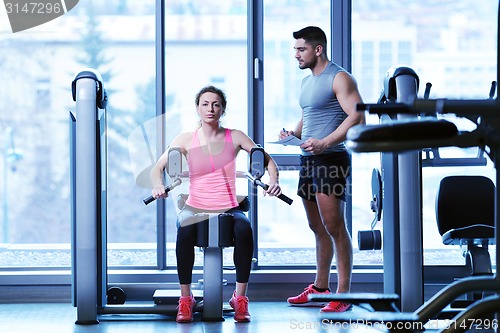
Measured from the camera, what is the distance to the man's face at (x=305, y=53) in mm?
4352

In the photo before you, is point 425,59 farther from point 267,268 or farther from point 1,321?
point 1,321

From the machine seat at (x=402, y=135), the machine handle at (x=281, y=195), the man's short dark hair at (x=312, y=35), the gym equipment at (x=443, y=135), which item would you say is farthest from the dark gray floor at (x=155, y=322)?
the machine seat at (x=402, y=135)

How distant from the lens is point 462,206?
4.36 meters

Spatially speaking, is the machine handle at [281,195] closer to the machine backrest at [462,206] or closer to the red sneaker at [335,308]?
the red sneaker at [335,308]

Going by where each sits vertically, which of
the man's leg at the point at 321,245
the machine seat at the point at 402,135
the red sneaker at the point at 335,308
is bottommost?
the red sneaker at the point at 335,308

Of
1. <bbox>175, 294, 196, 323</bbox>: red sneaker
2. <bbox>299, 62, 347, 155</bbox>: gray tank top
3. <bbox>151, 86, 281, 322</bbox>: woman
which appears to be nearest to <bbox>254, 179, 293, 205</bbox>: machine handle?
<bbox>151, 86, 281, 322</bbox>: woman

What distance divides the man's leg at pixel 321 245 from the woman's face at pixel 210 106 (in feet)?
2.35

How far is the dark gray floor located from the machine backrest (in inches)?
33.2

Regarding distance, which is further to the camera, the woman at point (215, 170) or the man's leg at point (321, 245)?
the man's leg at point (321, 245)

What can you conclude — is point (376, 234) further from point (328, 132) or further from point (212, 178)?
point (212, 178)

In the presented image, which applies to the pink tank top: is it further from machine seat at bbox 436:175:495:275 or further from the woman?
machine seat at bbox 436:175:495:275

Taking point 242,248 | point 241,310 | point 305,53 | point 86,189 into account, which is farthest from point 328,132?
point 86,189

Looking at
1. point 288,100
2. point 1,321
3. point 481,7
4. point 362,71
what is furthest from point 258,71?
point 1,321

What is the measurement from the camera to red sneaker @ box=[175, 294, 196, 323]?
413cm
